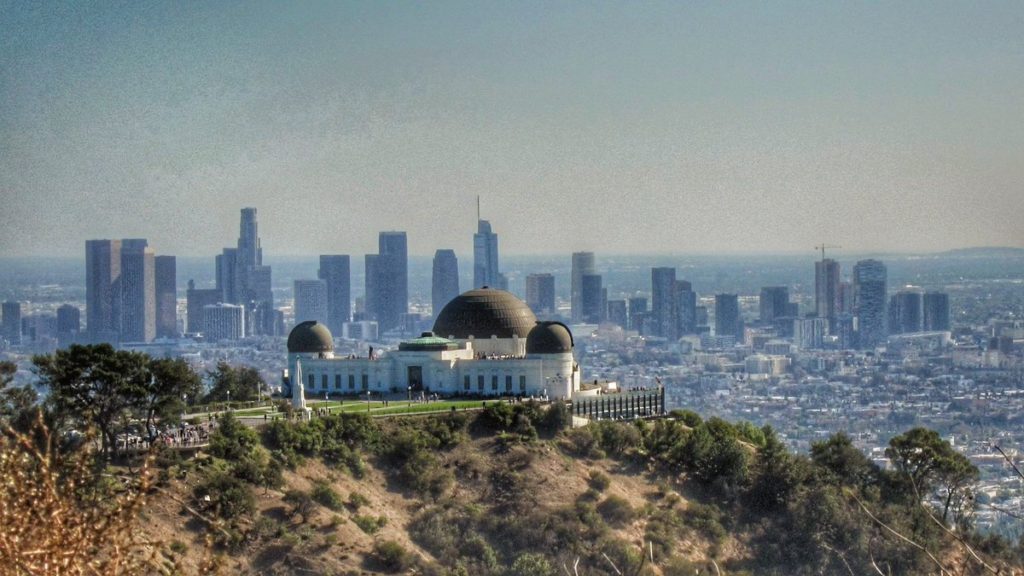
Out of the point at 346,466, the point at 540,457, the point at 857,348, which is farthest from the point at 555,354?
the point at 857,348

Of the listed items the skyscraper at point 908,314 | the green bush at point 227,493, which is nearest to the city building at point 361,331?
the skyscraper at point 908,314

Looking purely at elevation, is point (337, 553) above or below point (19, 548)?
below

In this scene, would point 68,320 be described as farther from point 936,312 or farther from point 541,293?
point 936,312

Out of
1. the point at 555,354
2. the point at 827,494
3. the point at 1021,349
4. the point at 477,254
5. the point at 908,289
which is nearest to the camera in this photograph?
the point at 827,494

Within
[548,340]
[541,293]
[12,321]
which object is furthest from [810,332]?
[548,340]

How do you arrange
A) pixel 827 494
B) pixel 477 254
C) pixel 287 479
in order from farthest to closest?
pixel 477 254 → pixel 827 494 → pixel 287 479

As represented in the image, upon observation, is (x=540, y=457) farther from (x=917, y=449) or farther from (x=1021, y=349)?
(x=1021, y=349)

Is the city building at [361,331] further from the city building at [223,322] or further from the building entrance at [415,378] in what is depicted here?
the building entrance at [415,378]
